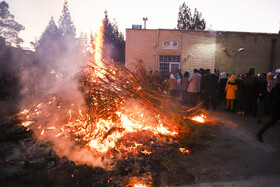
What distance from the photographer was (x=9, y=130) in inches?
205

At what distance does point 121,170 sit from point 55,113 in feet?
9.84

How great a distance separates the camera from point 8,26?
3281 centimetres

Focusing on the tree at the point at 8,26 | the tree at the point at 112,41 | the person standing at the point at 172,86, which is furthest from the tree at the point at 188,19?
the tree at the point at 8,26

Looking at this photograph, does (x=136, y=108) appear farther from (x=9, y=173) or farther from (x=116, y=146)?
(x=9, y=173)

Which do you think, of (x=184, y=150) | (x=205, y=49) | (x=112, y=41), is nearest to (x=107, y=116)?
(x=184, y=150)

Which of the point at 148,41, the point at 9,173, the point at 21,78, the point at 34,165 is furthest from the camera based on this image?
the point at 148,41

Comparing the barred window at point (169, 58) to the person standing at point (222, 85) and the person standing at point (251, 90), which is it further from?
the person standing at point (251, 90)

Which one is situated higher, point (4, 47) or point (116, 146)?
point (4, 47)

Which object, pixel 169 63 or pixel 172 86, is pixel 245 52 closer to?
pixel 169 63

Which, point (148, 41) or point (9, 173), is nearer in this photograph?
point (9, 173)

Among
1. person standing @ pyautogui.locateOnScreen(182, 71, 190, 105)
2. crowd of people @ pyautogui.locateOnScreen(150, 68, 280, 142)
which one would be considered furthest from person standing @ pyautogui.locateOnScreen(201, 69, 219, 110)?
person standing @ pyautogui.locateOnScreen(182, 71, 190, 105)

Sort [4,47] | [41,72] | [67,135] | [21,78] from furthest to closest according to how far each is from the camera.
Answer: [41,72] < [21,78] < [4,47] < [67,135]

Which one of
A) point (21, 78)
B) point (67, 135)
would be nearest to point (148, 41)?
point (21, 78)

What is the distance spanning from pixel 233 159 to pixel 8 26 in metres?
40.7
